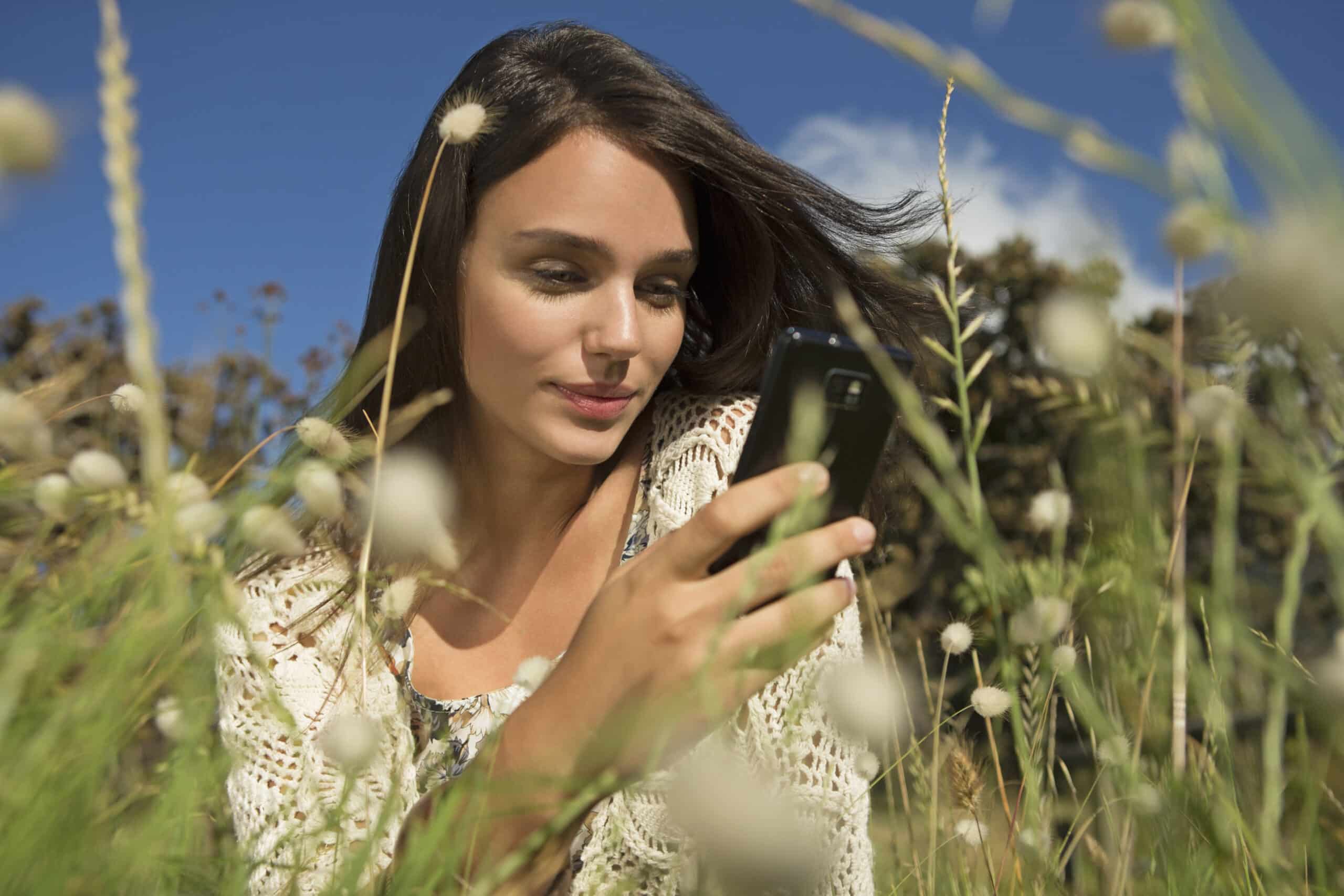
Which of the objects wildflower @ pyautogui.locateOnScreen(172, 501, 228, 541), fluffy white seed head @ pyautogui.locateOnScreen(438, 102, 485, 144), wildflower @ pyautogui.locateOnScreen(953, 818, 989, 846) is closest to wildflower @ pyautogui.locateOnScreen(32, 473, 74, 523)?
wildflower @ pyautogui.locateOnScreen(172, 501, 228, 541)

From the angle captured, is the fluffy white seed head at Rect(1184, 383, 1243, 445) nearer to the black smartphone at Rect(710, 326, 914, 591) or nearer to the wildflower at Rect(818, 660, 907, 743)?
the black smartphone at Rect(710, 326, 914, 591)

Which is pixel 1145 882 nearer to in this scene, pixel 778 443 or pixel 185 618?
pixel 778 443

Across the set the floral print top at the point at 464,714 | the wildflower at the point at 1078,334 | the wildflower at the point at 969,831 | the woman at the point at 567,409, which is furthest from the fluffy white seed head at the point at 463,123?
the floral print top at the point at 464,714

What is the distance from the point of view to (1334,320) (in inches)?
19.6

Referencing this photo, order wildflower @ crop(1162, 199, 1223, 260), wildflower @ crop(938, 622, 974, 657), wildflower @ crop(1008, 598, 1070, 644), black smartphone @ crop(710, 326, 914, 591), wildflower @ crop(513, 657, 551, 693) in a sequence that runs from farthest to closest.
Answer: wildflower @ crop(938, 622, 974, 657), wildflower @ crop(513, 657, 551, 693), black smartphone @ crop(710, 326, 914, 591), wildflower @ crop(1008, 598, 1070, 644), wildflower @ crop(1162, 199, 1223, 260)

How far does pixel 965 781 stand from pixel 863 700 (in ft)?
1.31

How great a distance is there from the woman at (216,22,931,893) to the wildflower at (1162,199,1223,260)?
0.81 m

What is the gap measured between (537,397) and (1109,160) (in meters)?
2.05

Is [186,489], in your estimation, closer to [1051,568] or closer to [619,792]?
[1051,568]

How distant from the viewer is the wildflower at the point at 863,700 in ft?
4.23

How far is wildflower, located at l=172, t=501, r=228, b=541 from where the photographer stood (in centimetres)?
83

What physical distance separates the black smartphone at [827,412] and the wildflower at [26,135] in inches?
30.3

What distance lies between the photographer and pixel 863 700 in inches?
50.9

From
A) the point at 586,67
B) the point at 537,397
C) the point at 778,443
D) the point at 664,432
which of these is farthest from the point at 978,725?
the point at 778,443
